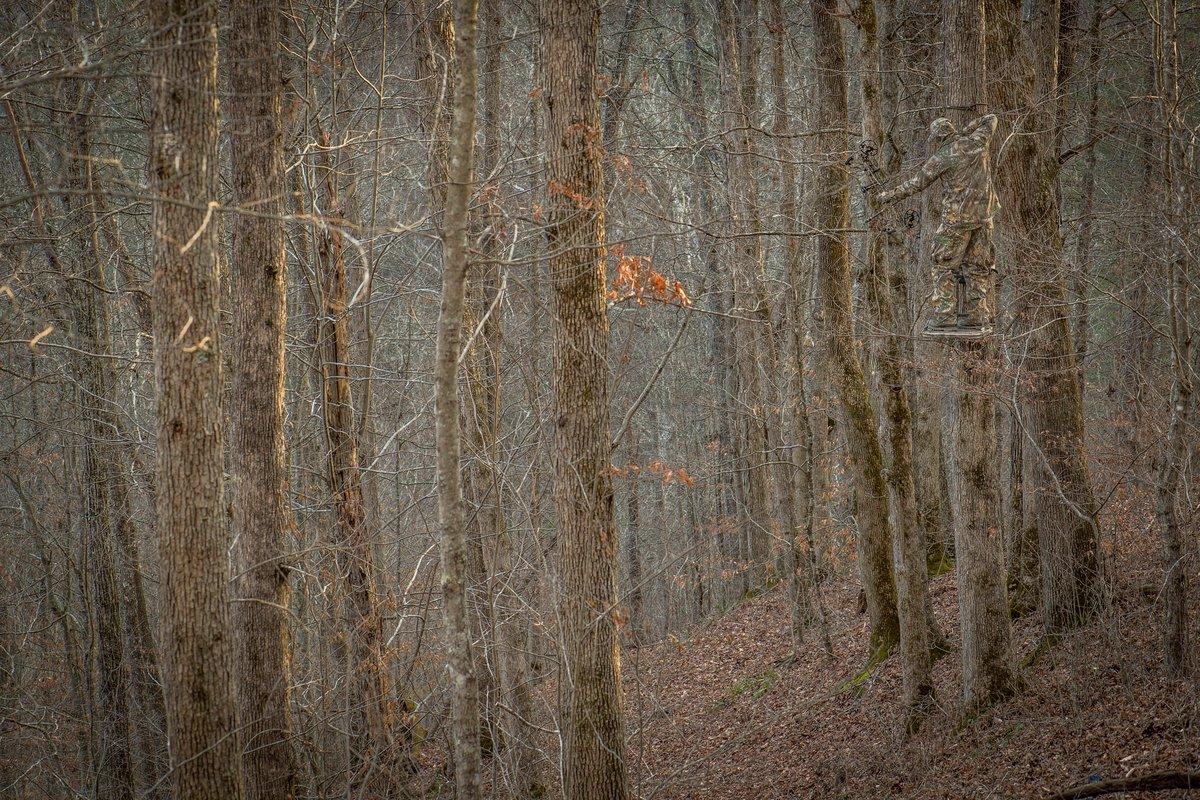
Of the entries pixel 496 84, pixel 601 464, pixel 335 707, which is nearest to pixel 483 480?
pixel 335 707

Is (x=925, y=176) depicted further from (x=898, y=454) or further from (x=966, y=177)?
(x=898, y=454)

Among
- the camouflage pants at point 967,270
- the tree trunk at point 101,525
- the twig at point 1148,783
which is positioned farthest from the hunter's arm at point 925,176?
the tree trunk at point 101,525

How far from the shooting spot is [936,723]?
332 inches

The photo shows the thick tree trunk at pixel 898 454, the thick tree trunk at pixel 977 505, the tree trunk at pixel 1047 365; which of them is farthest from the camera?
the tree trunk at pixel 1047 365

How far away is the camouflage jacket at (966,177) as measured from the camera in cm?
734

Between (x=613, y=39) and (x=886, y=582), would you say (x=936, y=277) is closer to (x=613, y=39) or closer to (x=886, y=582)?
(x=886, y=582)

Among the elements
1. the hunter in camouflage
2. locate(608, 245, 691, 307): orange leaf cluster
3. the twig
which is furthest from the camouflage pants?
the twig

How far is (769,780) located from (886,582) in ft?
8.92

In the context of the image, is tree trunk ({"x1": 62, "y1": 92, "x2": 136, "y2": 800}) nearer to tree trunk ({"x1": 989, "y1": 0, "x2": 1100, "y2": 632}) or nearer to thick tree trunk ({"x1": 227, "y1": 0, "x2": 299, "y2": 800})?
thick tree trunk ({"x1": 227, "y1": 0, "x2": 299, "y2": 800})

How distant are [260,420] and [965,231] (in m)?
6.40

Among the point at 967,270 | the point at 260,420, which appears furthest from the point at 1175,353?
the point at 260,420

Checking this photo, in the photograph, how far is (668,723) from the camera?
12.5 m

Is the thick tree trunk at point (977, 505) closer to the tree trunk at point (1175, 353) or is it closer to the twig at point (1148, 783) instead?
the tree trunk at point (1175, 353)

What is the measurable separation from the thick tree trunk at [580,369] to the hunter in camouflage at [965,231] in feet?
9.70
